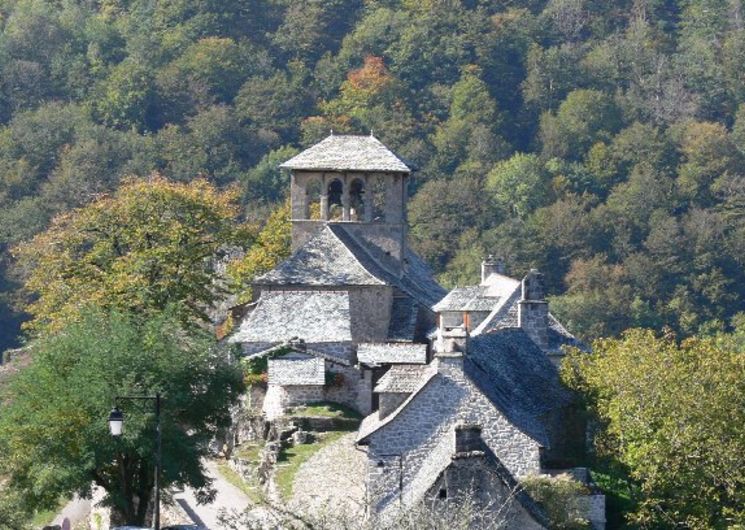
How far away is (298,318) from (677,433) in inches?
650

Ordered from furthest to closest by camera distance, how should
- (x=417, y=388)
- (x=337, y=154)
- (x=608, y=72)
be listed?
(x=608, y=72), (x=337, y=154), (x=417, y=388)

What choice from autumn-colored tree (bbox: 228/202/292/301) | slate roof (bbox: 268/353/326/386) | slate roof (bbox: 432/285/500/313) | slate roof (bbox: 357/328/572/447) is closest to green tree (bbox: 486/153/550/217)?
autumn-colored tree (bbox: 228/202/292/301)

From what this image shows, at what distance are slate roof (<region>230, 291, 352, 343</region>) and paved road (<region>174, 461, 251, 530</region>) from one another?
9.09 metres

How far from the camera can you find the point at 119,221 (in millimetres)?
78375

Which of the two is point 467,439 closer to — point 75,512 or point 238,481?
point 238,481

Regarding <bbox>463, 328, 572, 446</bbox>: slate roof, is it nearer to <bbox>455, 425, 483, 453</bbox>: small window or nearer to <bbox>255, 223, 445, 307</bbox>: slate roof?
<bbox>455, 425, 483, 453</bbox>: small window

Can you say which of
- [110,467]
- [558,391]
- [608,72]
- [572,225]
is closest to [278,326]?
[558,391]

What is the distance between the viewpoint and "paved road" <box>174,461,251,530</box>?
5928 cm

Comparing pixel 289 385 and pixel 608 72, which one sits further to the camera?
pixel 608 72

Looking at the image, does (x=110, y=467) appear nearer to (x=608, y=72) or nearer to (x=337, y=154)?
(x=337, y=154)

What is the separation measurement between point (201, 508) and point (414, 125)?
121469 millimetres

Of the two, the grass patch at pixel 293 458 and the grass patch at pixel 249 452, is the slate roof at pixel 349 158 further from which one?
the grass patch at pixel 293 458

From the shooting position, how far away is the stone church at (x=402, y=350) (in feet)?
186

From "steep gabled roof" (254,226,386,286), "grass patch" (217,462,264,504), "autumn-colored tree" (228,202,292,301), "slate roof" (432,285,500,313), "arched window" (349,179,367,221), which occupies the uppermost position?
"arched window" (349,179,367,221)
